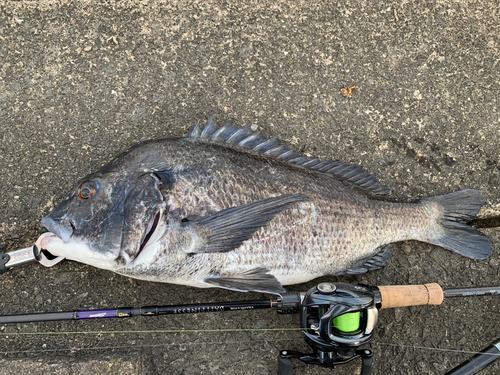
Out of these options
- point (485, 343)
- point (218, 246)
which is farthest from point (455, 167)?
point (218, 246)

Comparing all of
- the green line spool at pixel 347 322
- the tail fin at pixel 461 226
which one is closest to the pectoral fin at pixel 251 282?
the green line spool at pixel 347 322

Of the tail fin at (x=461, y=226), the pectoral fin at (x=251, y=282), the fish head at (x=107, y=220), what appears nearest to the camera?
the fish head at (x=107, y=220)

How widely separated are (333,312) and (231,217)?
77cm

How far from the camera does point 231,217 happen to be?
7.06 feet

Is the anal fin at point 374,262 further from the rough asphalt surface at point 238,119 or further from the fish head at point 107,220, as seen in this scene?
the fish head at point 107,220

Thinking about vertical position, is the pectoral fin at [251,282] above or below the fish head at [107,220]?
below

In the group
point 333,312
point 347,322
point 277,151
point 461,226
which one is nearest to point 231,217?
point 277,151

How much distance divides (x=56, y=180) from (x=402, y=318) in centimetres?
267

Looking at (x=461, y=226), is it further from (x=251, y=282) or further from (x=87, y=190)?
(x=87, y=190)

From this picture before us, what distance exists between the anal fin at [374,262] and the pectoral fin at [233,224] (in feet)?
2.49

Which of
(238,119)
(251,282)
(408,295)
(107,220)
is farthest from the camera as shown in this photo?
(238,119)

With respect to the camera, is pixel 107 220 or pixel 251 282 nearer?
pixel 107 220

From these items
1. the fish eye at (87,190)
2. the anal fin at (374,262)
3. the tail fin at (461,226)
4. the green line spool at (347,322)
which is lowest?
the green line spool at (347,322)

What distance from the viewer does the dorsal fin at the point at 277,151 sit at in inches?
97.3
